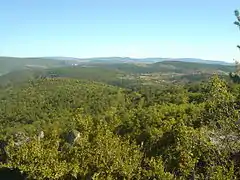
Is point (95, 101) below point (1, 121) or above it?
above

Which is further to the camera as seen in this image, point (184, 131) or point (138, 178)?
point (138, 178)

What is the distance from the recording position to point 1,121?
5002 inches

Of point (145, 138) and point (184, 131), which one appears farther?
point (145, 138)

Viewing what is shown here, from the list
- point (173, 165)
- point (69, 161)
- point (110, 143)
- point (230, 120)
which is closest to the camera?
point (230, 120)

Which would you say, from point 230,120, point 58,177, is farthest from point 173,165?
point 230,120

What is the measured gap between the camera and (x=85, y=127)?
26641 mm

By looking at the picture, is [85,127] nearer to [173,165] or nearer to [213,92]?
[173,165]

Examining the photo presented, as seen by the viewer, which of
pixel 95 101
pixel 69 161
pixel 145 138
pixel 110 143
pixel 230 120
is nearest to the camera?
pixel 230 120

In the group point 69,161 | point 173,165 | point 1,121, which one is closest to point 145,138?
point 173,165

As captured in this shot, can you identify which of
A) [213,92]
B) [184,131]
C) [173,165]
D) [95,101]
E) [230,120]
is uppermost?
[213,92]

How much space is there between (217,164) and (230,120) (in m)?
2.60

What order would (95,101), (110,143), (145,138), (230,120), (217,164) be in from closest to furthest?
(230,120), (217,164), (110,143), (145,138), (95,101)

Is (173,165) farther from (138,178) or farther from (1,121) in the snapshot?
(1,121)

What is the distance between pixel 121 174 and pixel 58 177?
15.5ft
